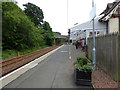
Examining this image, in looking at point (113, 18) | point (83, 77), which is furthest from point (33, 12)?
point (83, 77)

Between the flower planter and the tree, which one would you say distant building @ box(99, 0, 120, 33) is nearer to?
the flower planter

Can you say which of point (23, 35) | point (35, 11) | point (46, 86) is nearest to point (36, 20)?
point (35, 11)

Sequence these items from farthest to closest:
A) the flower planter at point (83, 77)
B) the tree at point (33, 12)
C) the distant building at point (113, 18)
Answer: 1. the tree at point (33, 12)
2. the distant building at point (113, 18)
3. the flower planter at point (83, 77)

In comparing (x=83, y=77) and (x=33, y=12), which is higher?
(x=33, y=12)

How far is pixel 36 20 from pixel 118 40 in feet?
131

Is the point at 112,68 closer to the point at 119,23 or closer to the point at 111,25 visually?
the point at 111,25

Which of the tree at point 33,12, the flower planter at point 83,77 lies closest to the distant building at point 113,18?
the flower planter at point 83,77

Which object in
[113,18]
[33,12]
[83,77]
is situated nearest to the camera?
[83,77]

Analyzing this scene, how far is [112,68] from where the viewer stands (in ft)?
11.7

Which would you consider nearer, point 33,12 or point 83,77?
point 83,77

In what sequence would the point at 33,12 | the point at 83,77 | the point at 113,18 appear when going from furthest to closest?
the point at 33,12 < the point at 113,18 < the point at 83,77

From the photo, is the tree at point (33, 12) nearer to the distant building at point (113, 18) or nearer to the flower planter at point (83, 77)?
the distant building at point (113, 18)

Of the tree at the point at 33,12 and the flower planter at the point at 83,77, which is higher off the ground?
the tree at the point at 33,12

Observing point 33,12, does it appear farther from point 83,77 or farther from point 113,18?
point 83,77
